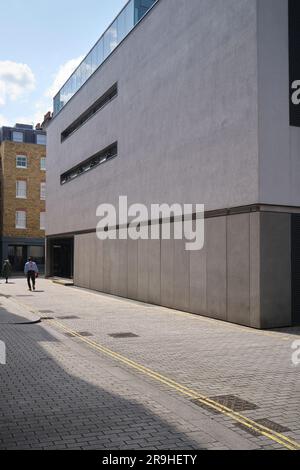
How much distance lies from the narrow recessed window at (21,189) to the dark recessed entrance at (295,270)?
1617 inches

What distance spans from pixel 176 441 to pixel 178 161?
14055 millimetres

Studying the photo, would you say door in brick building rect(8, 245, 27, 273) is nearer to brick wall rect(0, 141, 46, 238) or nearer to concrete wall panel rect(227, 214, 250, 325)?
brick wall rect(0, 141, 46, 238)

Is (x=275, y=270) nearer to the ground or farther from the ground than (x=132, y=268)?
Result: farther from the ground

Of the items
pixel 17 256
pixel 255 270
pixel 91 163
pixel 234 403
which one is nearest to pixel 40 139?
pixel 17 256

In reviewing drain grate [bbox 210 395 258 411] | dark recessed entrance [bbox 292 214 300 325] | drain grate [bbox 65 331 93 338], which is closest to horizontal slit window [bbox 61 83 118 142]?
dark recessed entrance [bbox 292 214 300 325]

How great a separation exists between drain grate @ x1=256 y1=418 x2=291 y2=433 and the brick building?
46587 mm

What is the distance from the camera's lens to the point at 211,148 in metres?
16.1

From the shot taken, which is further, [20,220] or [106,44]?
[20,220]

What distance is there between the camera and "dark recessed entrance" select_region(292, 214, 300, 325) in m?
14.2

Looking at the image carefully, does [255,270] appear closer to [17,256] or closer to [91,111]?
[91,111]

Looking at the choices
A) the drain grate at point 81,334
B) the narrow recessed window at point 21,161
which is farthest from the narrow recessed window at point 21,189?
the drain grate at point 81,334

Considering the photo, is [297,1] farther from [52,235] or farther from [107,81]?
[52,235]

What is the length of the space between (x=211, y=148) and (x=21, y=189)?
3853cm

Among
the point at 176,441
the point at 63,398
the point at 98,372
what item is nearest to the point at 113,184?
the point at 98,372
